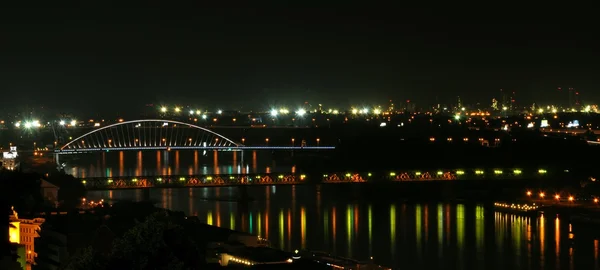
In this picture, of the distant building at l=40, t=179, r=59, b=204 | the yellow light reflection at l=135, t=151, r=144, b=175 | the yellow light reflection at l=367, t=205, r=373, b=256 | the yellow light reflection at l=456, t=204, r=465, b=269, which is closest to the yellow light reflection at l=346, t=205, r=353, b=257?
the yellow light reflection at l=367, t=205, r=373, b=256

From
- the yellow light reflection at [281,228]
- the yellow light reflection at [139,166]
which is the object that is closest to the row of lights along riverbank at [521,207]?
the yellow light reflection at [281,228]

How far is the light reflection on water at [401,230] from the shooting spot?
18.1 m

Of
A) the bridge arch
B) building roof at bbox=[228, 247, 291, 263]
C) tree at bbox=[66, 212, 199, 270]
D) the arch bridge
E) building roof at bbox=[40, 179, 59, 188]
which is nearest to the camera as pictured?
tree at bbox=[66, 212, 199, 270]

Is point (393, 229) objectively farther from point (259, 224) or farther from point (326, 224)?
point (259, 224)

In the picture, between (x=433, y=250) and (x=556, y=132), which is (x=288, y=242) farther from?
(x=556, y=132)

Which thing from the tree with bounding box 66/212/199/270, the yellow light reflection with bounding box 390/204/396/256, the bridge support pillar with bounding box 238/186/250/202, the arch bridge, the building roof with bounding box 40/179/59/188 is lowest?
the yellow light reflection with bounding box 390/204/396/256

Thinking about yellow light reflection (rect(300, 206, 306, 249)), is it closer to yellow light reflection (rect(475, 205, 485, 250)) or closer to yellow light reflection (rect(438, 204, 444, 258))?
yellow light reflection (rect(438, 204, 444, 258))

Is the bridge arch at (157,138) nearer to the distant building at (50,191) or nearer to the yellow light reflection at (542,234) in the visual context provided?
the distant building at (50,191)

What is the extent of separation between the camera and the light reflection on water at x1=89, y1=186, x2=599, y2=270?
1809cm

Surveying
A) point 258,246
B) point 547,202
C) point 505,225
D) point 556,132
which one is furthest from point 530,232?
point 556,132

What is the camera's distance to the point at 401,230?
21859 millimetres

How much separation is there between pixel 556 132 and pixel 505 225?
31269 millimetres

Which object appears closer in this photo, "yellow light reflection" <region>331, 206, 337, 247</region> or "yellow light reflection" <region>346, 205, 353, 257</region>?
"yellow light reflection" <region>346, 205, 353, 257</region>

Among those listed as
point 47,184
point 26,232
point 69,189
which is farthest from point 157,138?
point 26,232
